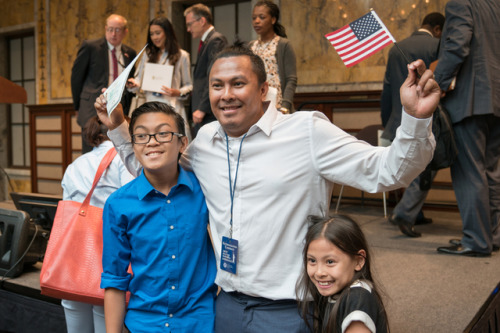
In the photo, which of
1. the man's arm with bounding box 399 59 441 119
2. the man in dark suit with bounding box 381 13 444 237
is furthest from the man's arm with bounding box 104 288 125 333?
the man in dark suit with bounding box 381 13 444 237

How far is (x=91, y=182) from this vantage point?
246 cm

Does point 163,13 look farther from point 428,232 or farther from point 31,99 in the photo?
point 428,232

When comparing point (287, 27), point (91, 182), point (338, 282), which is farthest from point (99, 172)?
point (287, 27)

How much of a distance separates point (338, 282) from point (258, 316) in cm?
32

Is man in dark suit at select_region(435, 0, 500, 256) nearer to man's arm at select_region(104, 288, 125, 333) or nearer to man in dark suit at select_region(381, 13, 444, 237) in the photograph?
man in dark suit at select_region(381, 13, 444, 237)

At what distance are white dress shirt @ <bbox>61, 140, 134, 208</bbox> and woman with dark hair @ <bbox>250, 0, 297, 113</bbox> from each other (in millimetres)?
1927

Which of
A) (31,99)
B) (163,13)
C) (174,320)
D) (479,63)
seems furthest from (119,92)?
(31,99)

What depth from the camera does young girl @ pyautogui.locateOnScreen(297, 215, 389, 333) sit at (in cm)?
147

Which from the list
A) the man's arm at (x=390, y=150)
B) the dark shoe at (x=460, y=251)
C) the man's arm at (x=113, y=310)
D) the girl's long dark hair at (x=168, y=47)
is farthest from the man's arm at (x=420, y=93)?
the girl's long dark hair at (x=168, y=47)

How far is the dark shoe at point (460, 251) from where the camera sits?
338 centimetres

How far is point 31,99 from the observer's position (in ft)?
33.6

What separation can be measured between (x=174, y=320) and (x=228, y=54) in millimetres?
942

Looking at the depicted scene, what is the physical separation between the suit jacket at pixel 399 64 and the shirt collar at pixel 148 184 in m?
2.83

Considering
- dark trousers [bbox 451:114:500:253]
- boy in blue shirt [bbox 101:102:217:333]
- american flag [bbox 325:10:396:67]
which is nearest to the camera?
boy in blue shirt [bbox 101:102:217:333]
